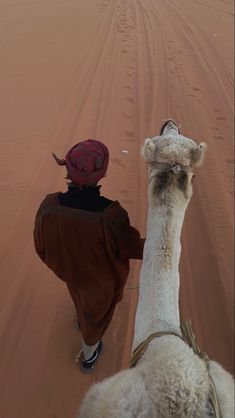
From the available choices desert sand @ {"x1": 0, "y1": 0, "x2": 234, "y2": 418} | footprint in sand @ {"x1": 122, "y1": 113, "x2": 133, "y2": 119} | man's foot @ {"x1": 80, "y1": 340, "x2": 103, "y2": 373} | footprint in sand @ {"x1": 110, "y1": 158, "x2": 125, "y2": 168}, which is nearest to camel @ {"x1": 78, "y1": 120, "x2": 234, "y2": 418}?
man's foot @ {"x1": 80, "y1": 340, "x2": 103, "y2": 373}

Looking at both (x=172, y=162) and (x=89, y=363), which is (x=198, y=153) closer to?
(x=172, y=162)

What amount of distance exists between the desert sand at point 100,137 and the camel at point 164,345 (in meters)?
1.52

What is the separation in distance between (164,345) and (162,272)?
41cm

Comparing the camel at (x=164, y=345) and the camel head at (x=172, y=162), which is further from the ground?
the camel head at (x=172, y=162)

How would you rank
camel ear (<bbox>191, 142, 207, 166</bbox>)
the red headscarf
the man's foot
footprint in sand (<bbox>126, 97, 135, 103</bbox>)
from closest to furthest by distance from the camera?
camel ear (<bbox>191, 142, 207, 166</bbox>) < the red headscarf < the man's foot < footprint in sand (<bbox>126, 97, 135, 103</bbox>)

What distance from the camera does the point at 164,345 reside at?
82.4 inches

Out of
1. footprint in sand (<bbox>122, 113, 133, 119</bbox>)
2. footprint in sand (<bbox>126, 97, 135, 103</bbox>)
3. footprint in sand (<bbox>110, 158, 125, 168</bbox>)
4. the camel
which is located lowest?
the camel

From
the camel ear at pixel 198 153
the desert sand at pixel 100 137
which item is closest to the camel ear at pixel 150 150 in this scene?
the camel ear at pixel 198 153

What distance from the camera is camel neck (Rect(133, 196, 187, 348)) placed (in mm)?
2312

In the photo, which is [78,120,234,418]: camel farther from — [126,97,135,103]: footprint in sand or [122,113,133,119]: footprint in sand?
[126,97,135,103]: footprint in sand

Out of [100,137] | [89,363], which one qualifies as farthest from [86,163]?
[100,137]

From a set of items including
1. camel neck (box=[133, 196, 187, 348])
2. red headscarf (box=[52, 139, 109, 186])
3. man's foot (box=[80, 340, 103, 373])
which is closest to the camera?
camel neck (box=[133, 196, 187, 348])

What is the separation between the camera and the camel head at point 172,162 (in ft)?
7.89

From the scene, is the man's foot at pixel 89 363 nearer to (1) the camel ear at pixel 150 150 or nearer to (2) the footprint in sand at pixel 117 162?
(1) the camel ear at pixel 150 150
